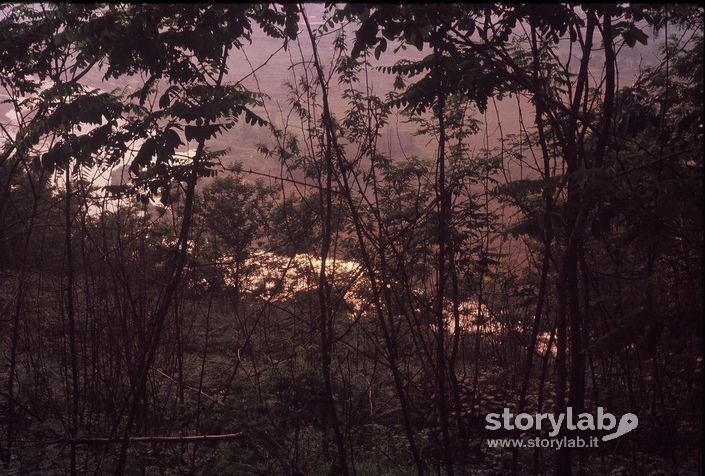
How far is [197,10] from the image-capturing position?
219cm

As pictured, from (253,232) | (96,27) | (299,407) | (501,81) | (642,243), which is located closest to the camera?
(642,243)

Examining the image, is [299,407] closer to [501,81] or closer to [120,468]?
[120,468]

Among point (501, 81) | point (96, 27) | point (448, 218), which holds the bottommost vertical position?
point (448, 218)

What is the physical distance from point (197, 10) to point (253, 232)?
1036cm

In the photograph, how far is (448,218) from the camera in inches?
161

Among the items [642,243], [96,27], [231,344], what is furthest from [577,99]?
[231,344]

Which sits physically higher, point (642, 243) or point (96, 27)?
point (96, 27)

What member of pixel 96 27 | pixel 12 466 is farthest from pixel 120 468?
pixel 96 27

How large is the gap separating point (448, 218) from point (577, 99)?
1736 mm

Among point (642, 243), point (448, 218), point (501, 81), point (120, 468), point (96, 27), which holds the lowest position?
point (120, 468)

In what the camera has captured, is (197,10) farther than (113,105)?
No

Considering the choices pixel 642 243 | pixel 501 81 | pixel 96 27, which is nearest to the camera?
pixel 642 243

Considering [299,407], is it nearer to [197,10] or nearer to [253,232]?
[197,10]

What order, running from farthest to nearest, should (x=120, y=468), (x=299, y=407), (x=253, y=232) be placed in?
(x=253, y=232) → (x=299, y=407) → (x=120, y=468)
